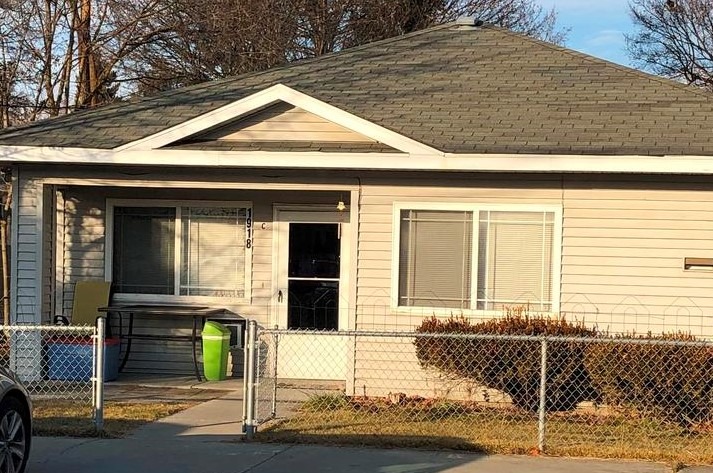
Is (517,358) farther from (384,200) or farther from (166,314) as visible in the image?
(166,314)

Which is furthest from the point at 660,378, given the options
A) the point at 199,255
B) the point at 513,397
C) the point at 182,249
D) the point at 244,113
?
the point at 182,249

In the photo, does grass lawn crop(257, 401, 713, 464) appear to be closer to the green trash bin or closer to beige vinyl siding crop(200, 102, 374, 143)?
the green trash bin

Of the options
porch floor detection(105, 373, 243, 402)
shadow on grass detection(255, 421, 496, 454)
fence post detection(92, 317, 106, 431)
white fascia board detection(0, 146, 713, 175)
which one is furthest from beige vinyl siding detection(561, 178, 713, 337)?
fence post detection(92, 317, 106, 431)

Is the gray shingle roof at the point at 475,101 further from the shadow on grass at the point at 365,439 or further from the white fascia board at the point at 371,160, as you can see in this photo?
the shadow on grass at the point at 365,439

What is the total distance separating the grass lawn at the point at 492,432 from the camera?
7938mm

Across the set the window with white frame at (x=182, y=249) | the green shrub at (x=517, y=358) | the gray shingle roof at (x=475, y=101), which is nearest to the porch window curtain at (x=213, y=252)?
the window with white frame at (x=182, y=249)

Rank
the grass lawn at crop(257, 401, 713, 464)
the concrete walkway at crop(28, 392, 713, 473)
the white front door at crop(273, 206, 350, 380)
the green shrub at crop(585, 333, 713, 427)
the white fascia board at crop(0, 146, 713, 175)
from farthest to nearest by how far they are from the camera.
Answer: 1. the white front door at crop(273, 206, 350, 380)
2. the white fascia board at crop(0, 146, 713, 175)
3. the green shrub at crop(585, 333, 713, 427)
4. the grass lawn at crop(257, 401, 713, 464)
5. the concrete walkway at crop(28, 392, 713, 473)

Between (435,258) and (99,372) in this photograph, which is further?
(435,258)

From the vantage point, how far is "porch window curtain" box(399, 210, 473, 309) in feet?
Result: 35.5

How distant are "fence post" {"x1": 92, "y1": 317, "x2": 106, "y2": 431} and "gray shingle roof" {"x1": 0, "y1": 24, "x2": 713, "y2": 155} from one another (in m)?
3.46

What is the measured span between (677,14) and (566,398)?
86.4 feet

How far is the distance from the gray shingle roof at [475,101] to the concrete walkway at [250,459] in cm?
380

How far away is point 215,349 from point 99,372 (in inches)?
138

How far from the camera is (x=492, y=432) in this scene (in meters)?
8.72
